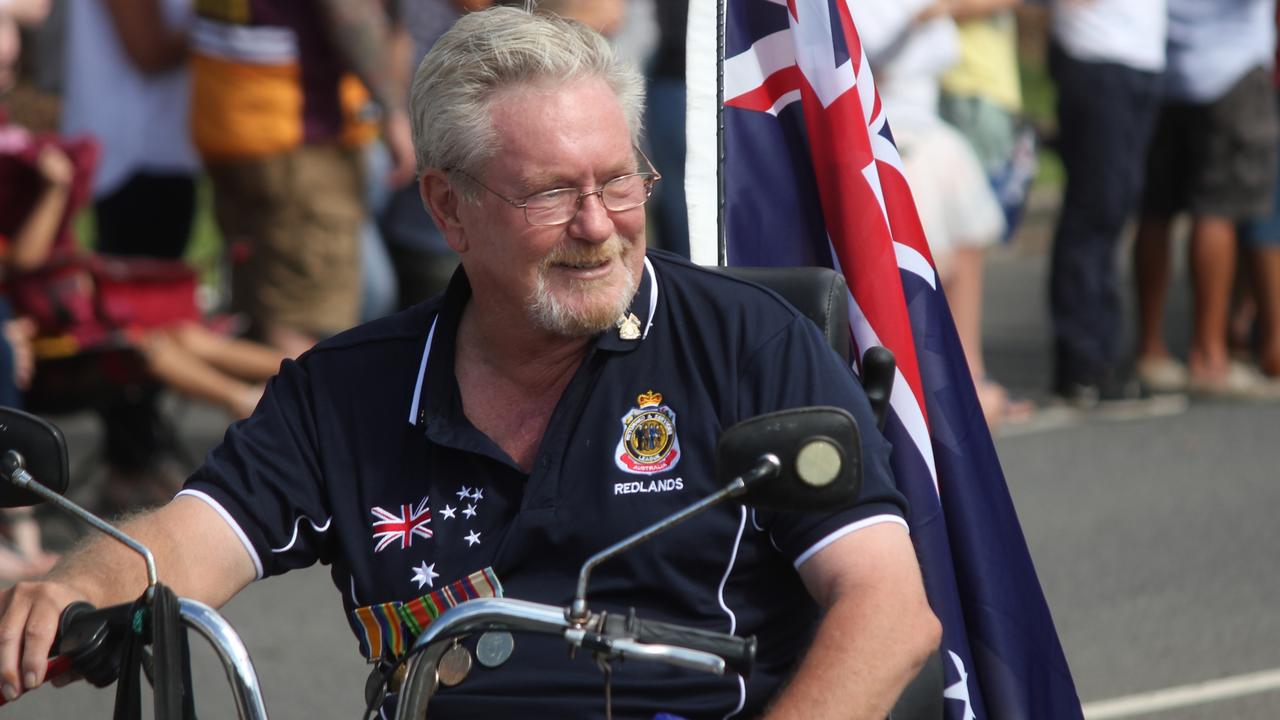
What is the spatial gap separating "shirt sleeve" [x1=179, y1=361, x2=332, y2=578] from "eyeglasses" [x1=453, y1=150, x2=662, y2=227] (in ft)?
1.44

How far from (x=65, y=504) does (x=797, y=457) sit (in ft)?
2.75

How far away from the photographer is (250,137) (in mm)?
6648

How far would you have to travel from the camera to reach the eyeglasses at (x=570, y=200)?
271cm

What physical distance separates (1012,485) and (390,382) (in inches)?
169

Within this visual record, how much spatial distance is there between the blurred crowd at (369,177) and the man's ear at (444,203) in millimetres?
2509

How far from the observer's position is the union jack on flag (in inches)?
104

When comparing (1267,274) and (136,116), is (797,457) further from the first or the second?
(1267,274)

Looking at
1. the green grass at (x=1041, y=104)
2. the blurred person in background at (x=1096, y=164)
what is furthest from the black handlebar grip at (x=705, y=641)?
the green grass at (x=1041, y=104)

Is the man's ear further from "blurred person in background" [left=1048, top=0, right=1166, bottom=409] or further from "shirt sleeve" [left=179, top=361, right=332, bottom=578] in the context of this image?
"blurred person in background" [left=1048, top=0, right=1166, bottom=409]

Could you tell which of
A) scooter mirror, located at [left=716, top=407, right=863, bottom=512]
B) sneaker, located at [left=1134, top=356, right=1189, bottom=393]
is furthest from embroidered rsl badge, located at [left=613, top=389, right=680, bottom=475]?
sneaker, located at [left=1134, top=356, right=1189, bottom=393]

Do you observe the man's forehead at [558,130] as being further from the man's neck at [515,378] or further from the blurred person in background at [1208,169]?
the blurred person in background at [1208,169]

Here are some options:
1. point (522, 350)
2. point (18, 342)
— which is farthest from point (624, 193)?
point (18, 342)

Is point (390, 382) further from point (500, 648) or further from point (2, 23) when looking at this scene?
point (2, 23)

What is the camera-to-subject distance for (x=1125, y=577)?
18.7 feet
